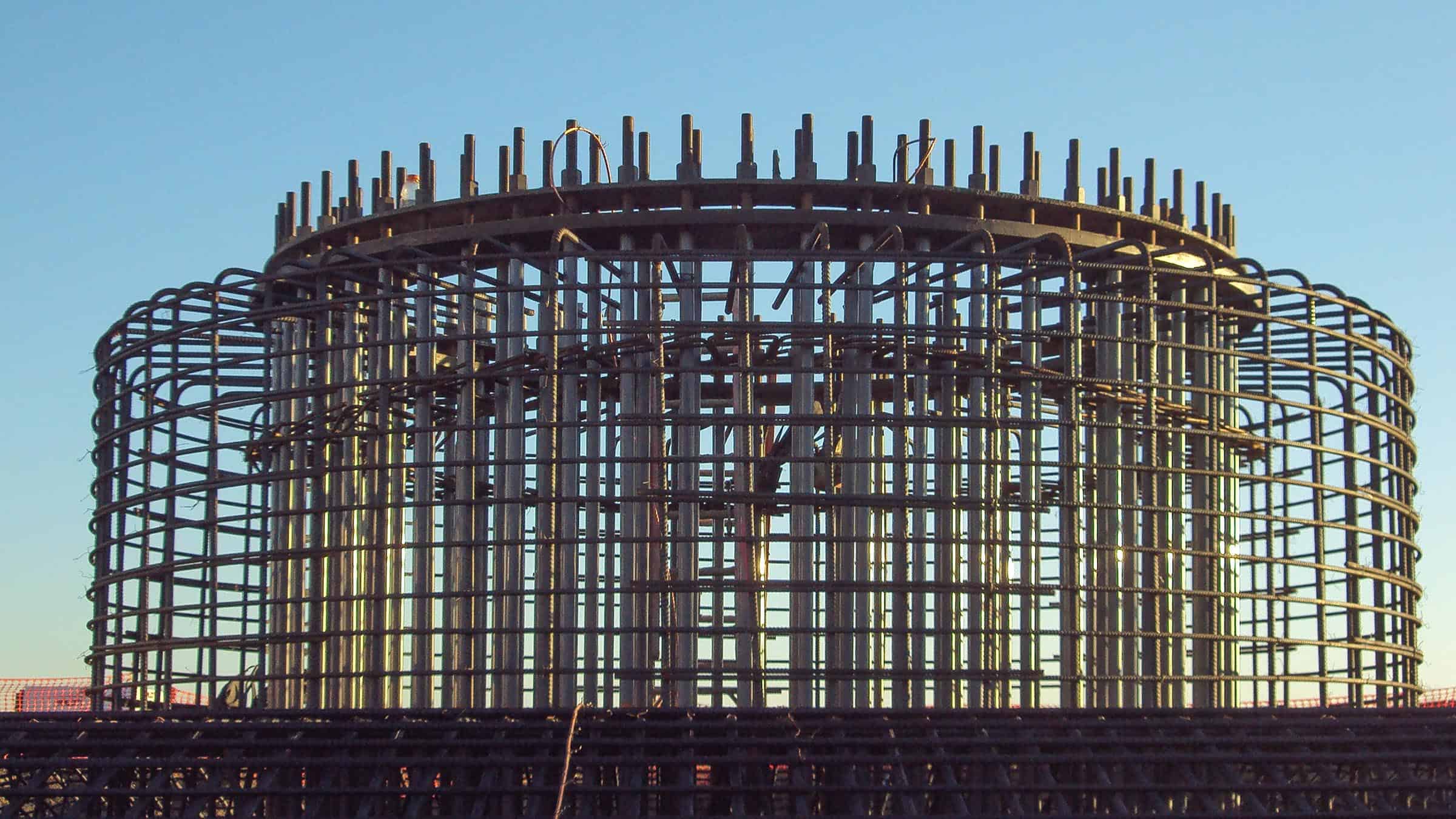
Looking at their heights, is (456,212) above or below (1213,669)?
above

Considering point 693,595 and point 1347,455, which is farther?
point 1347,455

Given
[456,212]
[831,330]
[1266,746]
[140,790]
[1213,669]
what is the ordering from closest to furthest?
[140,790] → [1266,746] → [831,330] → [1213,669] → [456,212]

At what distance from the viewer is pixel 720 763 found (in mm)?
14680

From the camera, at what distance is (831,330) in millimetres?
18859

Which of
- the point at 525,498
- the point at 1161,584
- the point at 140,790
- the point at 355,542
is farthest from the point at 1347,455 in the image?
the point at 140,790

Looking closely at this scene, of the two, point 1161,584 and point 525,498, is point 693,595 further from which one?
point 1161,584

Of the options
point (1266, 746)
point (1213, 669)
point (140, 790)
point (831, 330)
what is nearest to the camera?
point (140, 790)

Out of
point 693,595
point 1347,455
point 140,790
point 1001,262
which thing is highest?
point 1001,262

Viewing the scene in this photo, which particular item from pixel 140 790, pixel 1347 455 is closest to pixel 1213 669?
pixel 1347 455

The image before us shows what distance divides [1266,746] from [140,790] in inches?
396

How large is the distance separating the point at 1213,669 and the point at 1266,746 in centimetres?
420

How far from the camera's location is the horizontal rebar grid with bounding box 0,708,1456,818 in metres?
14.7

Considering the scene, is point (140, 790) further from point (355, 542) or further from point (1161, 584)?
point (1161, 584)

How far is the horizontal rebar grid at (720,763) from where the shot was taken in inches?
577
